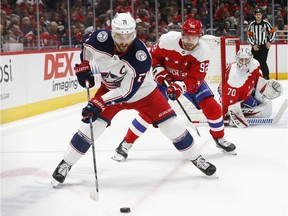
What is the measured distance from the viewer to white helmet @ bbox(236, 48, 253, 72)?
4.89 meters

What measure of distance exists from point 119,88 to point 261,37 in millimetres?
5713

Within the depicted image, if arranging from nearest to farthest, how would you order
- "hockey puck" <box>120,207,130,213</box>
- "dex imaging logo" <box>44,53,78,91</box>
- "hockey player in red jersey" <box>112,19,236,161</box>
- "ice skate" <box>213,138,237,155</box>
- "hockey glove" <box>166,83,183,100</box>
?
1. "hockey puck" <box>120,207,130,213</box>
2. "hockey glove" <box>166,83,183,100</box>
3. "hockey player in red jersey" <box>112,19,236,161</box>
4. "ice skate" <box>213,138,237,155</box>
5. "dex imaging logo" <box>44,53,78,91</box>

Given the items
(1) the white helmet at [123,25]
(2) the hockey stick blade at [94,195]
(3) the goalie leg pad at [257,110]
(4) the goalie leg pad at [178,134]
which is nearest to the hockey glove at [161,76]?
(4) the goalie leg pad at [178,134]

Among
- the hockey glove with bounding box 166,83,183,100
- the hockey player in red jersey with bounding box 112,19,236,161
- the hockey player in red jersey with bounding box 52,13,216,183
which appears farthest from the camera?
the hockey player in red jersey with bounding box 112,19,236,161

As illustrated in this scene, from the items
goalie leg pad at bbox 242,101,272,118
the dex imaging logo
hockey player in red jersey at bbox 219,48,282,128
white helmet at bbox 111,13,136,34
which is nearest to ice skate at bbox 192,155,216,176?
white helmet at bbox 111,13,136,34

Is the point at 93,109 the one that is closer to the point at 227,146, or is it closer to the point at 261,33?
the point at 227,146

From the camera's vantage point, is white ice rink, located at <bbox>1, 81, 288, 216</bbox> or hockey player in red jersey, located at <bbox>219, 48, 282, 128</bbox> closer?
white ice rink, located at <bbox>1, 81, 288, 216</bbox>

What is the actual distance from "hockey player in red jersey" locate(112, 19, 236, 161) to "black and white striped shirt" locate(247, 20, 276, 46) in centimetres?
460

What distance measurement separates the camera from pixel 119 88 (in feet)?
9.91

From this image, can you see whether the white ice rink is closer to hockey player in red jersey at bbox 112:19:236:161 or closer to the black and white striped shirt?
hockey player in red jersey at bbox 112:19:236:161

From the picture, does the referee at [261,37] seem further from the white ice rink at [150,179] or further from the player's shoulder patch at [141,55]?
the player's shoulder patch at [141,55]

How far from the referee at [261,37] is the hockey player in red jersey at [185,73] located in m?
4.54

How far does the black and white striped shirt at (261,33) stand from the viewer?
825cm

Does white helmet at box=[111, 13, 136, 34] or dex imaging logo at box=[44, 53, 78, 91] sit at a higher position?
white helmet at box=[111, 13, 136, 34]
